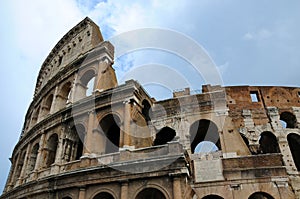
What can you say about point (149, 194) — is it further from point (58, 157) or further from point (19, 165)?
point (19, 165)

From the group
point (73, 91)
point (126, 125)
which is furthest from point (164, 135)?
point (73, 91)

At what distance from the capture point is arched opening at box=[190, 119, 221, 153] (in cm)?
1318

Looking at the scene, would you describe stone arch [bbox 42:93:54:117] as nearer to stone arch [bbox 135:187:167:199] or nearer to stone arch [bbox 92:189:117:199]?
stone arch [bbox 92:189:117:199]

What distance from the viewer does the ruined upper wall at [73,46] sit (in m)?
16.7

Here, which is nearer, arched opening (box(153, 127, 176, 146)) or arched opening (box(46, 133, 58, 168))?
arched opening (box(153, 127, 176, 146))

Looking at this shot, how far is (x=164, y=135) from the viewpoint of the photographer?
13820 millimetres

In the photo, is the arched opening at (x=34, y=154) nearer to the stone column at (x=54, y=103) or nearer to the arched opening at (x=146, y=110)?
the stone column at (x=54, y=103)

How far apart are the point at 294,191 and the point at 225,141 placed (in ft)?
11.7

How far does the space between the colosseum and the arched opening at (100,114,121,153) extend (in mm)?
53

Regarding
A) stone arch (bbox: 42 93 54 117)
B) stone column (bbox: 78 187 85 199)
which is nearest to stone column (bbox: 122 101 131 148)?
stone column (bbox: 78 187 85 199)

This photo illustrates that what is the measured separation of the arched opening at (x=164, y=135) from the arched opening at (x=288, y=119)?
610 centimetres

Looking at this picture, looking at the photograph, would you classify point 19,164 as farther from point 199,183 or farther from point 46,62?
point 199,183

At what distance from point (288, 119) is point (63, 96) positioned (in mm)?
13335

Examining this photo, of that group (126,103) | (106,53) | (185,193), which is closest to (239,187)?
(185,193)
